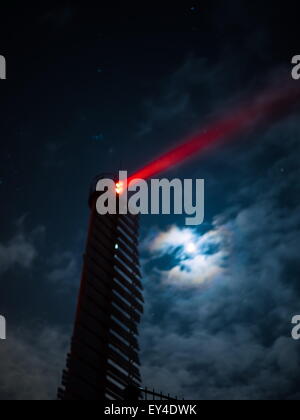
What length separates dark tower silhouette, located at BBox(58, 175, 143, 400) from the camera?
309 inches

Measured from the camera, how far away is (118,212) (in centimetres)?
1100

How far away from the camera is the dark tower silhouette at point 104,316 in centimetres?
786

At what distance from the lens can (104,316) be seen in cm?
898

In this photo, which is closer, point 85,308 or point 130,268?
point 85,308
